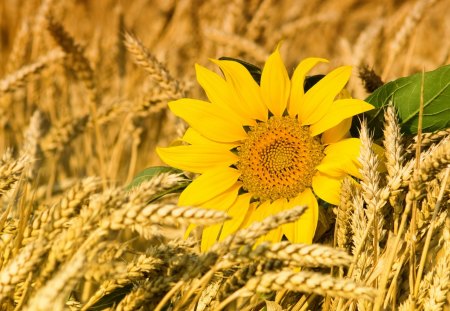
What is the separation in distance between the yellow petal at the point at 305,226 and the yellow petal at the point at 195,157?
152 millimetres

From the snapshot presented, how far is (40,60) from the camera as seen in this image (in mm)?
1809

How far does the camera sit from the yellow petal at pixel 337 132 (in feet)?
3.57

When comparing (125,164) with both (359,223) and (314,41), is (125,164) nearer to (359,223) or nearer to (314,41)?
(359,223)

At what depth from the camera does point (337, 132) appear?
43.2 inches

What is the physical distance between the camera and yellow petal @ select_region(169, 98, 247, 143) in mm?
1110

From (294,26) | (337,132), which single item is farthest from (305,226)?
(294,26)

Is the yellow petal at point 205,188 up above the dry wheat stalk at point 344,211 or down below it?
above

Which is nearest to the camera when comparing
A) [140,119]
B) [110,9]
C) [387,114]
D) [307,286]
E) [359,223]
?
[307,286]

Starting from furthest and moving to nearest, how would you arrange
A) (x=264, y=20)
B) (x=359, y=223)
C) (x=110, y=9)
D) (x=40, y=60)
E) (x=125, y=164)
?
(x=110, y=9)
(x=125, y=164)
(x=264, y=20)
(x=40, y=60)
(x=359, y=223)

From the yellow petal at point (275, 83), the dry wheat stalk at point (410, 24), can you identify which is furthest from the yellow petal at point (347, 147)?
the dry wheat stalk at point (410, 24)

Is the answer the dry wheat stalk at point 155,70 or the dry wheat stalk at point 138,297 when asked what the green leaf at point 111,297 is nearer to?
the dry wheat stalk at point 138,297

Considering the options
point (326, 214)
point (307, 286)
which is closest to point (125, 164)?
point (326, 214)

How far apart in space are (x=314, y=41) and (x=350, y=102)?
11.6 feet

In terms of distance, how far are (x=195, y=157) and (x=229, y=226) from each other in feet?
0.44
